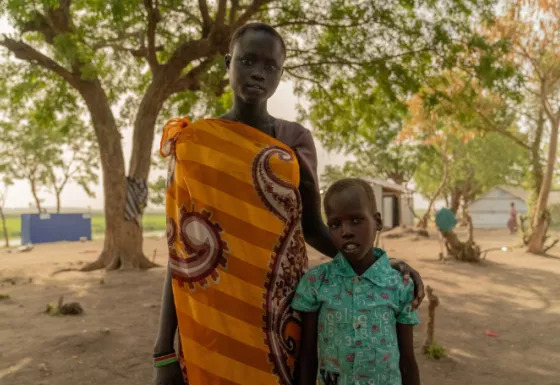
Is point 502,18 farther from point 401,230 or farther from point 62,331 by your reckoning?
point 62,331

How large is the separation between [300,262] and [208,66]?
8281 millimetres

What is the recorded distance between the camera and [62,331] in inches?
223

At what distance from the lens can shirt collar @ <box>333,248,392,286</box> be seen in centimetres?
147

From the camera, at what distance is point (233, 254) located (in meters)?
1.40

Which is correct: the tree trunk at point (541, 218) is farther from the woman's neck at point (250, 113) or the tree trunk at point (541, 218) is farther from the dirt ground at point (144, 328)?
the woman's neck at point (250, 113)

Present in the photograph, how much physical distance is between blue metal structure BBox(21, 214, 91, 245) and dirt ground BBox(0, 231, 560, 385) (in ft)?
37.5

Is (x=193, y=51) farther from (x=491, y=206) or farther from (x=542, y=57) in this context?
(x=491, y=206)

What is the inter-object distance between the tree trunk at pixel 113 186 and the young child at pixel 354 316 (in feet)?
31.7

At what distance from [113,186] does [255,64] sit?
9781mm

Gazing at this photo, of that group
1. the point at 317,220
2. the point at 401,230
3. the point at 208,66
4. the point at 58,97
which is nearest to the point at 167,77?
the point at 208,66

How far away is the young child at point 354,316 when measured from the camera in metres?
1.44

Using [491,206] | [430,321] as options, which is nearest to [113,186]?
[430,321]

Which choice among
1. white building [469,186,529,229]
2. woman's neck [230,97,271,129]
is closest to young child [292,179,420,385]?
woman's neck [230,97,271,129]

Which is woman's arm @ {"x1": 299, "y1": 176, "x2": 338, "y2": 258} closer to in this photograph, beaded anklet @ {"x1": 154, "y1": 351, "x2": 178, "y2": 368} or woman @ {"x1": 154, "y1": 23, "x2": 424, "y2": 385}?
woman @ {"x1": 154, "y1": 23, "x2": 424, "y2": 385}
